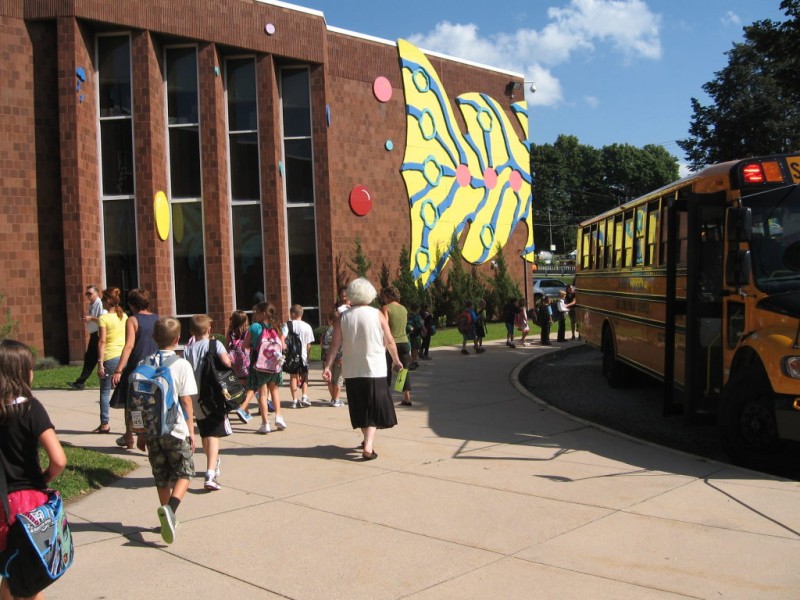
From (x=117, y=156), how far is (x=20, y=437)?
18159 mm

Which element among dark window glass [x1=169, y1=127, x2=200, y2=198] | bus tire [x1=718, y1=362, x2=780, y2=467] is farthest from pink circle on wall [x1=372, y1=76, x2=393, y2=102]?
bus tire [x1=718, y1=362, x2=780, y2=467]

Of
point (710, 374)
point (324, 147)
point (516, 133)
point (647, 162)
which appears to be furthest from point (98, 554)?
point (647, 162)

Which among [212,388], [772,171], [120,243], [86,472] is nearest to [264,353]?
[212,388]

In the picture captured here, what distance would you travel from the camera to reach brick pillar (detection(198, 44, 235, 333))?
821 inches

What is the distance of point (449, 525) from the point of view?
5.79m

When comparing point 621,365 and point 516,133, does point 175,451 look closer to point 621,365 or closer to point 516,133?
point 621,365

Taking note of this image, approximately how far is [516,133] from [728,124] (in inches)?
722

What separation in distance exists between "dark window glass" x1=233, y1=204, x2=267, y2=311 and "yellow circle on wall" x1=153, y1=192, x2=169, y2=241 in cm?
204

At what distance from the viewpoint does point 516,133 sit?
31656 mm

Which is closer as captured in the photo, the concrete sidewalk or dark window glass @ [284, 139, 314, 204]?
the concrete sidewalk

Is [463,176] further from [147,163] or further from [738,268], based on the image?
[738,268]

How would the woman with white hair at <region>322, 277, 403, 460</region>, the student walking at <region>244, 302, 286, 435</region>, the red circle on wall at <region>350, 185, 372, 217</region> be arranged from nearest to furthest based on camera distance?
the woman with white hair at <region>322, 277, 403, 460</region> < the student walking at <region>244, 302, 286, 435</region> < the red circle on wall at <region>350, 185, 372, 217</region>

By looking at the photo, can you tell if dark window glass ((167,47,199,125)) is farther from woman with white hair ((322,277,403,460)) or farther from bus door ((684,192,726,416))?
bus door ((684,192,726,416))

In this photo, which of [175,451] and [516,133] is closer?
[175,451]
